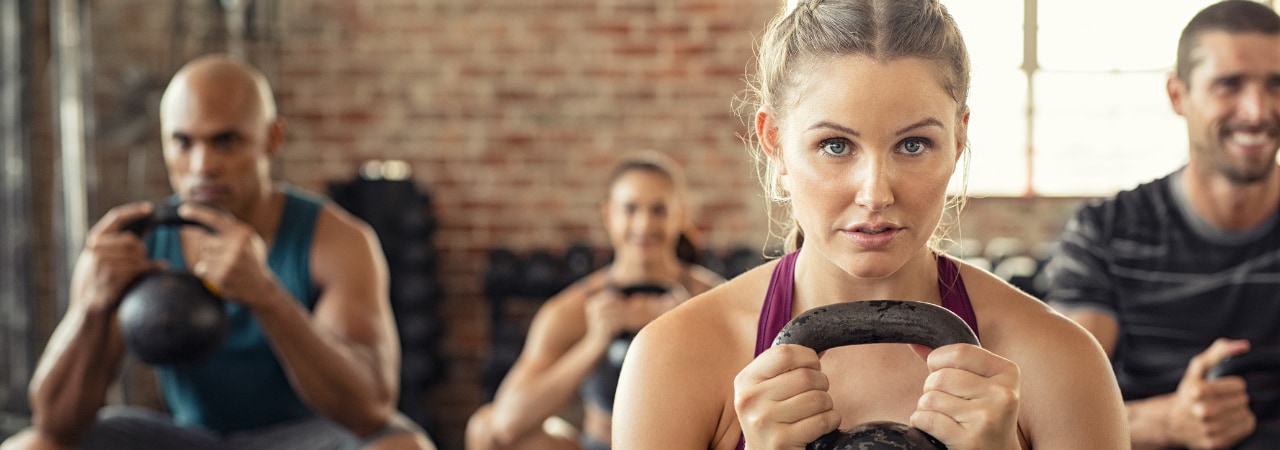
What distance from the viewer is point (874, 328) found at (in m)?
1.42

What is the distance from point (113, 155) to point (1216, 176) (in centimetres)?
537

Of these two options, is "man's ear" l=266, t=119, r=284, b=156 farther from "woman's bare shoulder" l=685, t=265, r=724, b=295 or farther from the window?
the window

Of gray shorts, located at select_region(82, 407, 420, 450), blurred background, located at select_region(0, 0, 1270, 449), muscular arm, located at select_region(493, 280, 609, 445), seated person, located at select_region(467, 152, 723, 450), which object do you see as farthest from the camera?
blurred background, located at select_region(0, 0, 1270, 449)

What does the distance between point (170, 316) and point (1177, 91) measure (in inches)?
90.0

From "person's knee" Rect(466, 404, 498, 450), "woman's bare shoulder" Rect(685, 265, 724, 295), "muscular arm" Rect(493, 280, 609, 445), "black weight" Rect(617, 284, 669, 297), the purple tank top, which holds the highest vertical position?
the purple tank top

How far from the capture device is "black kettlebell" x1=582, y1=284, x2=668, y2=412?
348 cm

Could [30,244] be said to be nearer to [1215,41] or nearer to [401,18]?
[401,18]

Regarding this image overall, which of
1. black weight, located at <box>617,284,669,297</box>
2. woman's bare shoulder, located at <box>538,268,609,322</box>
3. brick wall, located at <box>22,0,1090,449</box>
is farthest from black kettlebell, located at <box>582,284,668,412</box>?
brick wall, located at <box>22,0,1090,449</box>

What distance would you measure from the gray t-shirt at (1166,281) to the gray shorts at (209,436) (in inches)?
67.6

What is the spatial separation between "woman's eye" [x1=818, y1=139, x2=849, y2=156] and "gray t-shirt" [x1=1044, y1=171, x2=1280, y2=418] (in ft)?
4.78

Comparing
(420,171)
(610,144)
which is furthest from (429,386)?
(610,144)

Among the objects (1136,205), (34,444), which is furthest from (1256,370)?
(34,444)

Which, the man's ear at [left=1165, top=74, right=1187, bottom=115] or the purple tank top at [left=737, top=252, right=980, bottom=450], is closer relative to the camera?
the purple tank top at [left=737, top=252, right=980, bottom=450]

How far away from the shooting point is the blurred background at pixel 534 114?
641cm
